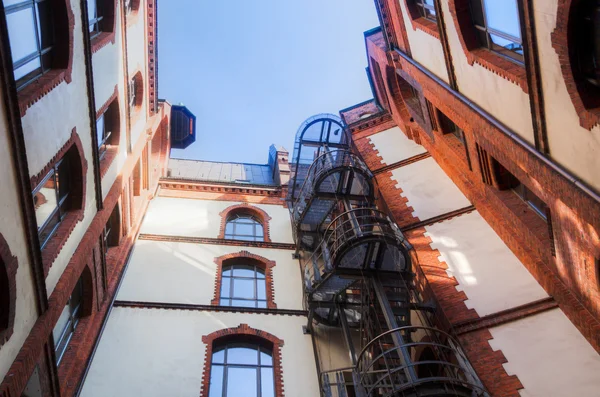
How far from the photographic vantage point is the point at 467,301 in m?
10.1

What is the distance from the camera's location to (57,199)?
932 centimetres

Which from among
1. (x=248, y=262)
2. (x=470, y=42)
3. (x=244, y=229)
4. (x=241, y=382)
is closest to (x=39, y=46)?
(x=241, y=382)

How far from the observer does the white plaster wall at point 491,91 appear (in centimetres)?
827

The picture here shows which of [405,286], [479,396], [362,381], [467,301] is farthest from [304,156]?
[479,396]

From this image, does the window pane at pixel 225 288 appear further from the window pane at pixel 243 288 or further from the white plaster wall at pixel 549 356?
the white plaster wall at pixel 549 356

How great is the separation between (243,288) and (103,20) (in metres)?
8.07

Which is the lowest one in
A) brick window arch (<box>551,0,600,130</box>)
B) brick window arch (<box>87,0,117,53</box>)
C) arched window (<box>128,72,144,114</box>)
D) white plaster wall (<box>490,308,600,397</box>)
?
white plaster wall (<box>490,308,600,397</box>)

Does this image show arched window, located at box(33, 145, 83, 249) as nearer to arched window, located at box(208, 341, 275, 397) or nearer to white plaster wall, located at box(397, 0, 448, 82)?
→ arched window, located at box(208, 341, 275, 397)

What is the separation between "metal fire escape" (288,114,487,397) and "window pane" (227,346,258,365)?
1603mm

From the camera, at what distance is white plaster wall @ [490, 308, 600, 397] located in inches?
312

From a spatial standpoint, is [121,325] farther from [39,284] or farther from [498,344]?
[498,344]

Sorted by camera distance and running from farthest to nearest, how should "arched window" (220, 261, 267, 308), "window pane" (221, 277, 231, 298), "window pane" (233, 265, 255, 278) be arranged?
"window pane" (233, 265, 255, 278), "window pane" (221, 277, 231, 298), "arched window" (220, 261, 267, 308)

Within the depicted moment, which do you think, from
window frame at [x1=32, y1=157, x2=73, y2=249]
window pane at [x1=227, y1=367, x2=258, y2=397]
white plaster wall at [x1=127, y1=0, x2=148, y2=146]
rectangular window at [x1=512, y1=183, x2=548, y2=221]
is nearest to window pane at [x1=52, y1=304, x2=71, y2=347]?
window frame at [x1=32, y1=157, x2=73, y2=249]

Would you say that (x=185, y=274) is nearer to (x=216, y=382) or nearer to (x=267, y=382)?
(x=216, y=382)
